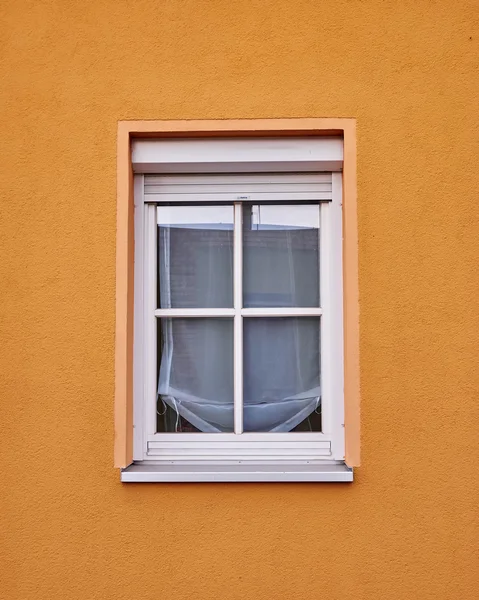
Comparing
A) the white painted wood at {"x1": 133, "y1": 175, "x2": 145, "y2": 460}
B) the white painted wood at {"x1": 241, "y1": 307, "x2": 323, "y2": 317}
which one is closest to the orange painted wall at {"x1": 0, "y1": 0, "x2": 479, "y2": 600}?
the white painted wood at {"x1": 133, "y1": 175, "x2": 145, "y2": 460}

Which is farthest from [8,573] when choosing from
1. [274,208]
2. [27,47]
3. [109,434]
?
[27,47]

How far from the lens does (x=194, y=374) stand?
3348mm

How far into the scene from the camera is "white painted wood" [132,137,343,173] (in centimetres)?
320

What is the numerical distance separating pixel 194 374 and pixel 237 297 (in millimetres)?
434

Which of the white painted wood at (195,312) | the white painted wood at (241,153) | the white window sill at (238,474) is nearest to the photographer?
the white window sill at (238,474)

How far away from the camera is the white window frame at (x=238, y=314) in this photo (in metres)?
3.21

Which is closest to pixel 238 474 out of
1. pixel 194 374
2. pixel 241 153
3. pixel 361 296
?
pixel 194 374

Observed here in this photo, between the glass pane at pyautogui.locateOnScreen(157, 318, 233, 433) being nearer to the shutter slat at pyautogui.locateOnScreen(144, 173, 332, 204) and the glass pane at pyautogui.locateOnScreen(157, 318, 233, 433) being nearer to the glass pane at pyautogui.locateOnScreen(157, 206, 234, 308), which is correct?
the glass pane at pyautogui.locateOnScreen(157, 206, 234, 308)

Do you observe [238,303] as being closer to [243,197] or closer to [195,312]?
[195,312]

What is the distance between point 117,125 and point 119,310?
86 cm

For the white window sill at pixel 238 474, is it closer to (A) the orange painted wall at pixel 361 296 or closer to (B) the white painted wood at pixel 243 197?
(A) the orange painted wall at pixel 361 296

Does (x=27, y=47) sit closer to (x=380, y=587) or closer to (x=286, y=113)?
(x=286, y=113)

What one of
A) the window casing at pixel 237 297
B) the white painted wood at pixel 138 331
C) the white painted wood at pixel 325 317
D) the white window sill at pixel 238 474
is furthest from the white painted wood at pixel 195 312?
the white window sill at pixel 238 474

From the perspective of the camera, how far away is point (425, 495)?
3.09 metres
